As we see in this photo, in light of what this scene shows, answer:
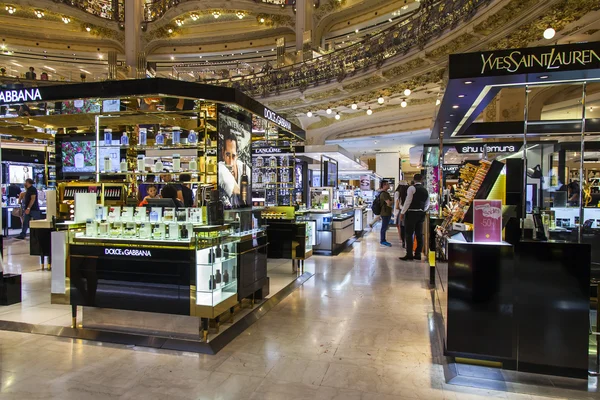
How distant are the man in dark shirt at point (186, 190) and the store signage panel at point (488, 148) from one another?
7.42 meters

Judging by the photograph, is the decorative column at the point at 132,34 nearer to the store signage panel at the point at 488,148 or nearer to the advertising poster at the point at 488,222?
the store signage panel at the point at 488,148

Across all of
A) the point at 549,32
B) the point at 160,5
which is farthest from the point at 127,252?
the point at 160,5

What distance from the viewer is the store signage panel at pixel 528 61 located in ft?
9.66

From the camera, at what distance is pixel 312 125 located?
2102 cm

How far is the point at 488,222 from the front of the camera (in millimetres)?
3166

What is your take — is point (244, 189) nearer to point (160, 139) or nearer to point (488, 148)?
point (160, 139)

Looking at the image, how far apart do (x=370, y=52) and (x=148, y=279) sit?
11581 mm

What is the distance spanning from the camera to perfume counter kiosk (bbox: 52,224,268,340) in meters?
3.60

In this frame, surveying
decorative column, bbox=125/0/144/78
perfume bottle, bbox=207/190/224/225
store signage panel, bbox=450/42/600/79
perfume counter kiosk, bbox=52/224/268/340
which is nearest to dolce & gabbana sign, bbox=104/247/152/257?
perfume counter kiosk, bbox=52/224/268/340

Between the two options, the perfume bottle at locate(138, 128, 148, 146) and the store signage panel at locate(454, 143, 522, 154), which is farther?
the store signage panel at locate(454, 143, 522, 154)

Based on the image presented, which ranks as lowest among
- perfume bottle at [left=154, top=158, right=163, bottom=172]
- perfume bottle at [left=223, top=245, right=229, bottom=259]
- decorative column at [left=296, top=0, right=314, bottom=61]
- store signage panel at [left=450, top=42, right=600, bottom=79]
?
perfume bottle at [left=223, top=245, right=229, bottom=259]

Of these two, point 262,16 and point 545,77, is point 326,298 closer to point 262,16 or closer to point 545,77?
point 545,77

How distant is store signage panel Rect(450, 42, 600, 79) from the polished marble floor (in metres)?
2.47

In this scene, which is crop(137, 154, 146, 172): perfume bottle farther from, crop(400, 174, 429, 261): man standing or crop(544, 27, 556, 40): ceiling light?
crop(544, 27, 556, 40): ceiling light
